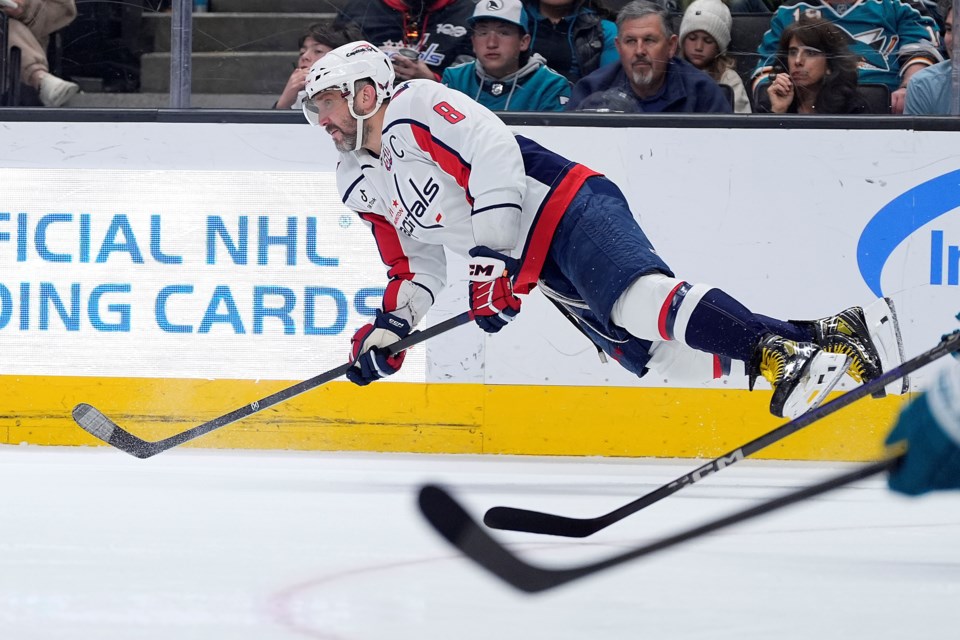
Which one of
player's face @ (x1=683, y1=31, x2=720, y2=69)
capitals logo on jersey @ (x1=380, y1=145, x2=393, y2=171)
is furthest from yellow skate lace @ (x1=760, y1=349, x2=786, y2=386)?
player's face @ (x1=683, y1=31, x2=720, y2=69)

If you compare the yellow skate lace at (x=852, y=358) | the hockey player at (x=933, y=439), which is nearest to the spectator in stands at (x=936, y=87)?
the yellow skate lace at (x=852, y=358)

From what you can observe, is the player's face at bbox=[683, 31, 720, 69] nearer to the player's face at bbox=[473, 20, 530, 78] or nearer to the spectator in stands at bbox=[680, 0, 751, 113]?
the spectator in stands at bbox=[680, 0, 751, 113]

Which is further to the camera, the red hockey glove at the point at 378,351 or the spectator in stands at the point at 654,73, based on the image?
the spectator in stands at the point at 654,73

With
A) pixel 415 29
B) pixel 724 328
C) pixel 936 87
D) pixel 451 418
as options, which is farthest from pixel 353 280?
pixel 936 87

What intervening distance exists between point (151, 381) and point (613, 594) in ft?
7.96

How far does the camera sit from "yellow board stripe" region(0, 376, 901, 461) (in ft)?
12.5

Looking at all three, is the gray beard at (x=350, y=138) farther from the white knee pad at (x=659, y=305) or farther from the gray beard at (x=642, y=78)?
the gray beard at (x=642, y=78)

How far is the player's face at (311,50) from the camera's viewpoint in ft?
13.1

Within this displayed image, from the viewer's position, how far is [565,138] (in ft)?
12.8

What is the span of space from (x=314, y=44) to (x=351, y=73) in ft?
3.70

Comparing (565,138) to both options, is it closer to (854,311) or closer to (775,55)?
(775,55)

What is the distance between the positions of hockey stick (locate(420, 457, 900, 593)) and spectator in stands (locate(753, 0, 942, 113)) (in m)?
2.44

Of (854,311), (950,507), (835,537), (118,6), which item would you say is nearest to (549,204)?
(854,311)

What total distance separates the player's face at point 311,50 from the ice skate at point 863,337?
6.96 ft
